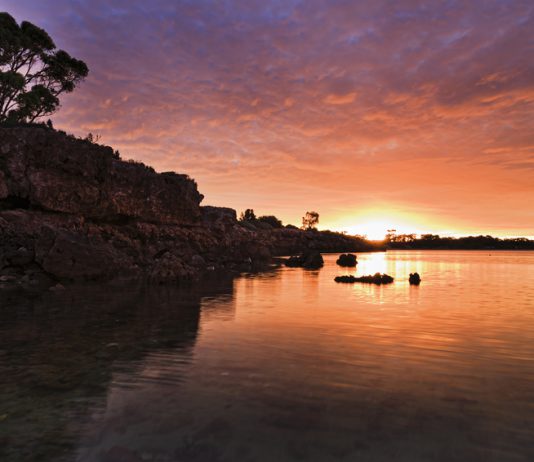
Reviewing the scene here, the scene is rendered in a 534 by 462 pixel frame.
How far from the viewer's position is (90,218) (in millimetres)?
37500

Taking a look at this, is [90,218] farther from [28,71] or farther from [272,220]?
[272,220]

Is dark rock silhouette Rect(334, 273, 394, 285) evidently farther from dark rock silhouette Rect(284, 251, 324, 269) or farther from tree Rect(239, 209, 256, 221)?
tree Rect(239, 209, 256, 221)

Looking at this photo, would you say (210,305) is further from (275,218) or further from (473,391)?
(275,218)

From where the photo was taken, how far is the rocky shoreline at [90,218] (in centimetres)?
2619

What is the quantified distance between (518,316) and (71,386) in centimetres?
1725

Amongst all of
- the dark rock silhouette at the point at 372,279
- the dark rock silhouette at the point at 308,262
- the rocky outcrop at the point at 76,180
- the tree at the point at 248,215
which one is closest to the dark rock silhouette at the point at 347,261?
the dark rock silhouette at the point at 308,262

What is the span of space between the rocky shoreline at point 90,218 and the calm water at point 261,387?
455 inches

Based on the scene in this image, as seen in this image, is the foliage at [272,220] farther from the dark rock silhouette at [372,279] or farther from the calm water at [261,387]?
the calm water at [261,387]

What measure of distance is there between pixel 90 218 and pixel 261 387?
34776 mm

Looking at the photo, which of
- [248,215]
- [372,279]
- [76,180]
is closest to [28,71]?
[76,180]

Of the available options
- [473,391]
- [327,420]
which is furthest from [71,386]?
[473,391]

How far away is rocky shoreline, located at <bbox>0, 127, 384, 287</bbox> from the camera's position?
26.2 meters

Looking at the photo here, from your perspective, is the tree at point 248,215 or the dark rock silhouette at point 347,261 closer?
the dark rock silhouette at point 347,261

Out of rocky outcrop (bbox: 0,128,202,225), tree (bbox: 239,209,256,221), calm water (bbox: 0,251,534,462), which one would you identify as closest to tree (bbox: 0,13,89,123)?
rocky outcrop (bbox: 0,128,202,225)
